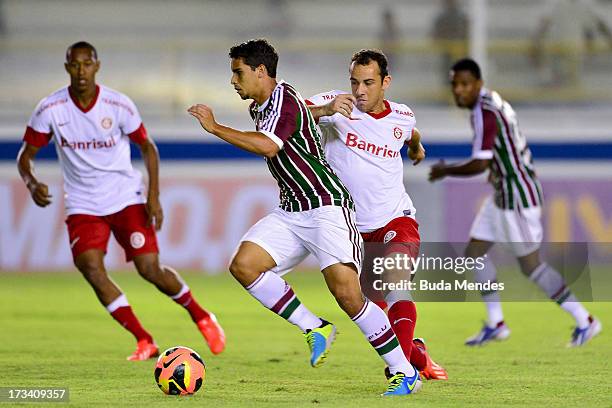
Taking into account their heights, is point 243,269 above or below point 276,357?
above

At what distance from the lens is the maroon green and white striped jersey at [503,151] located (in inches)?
367

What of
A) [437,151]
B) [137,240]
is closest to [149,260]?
[137,240]

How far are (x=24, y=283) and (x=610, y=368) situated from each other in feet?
24.6

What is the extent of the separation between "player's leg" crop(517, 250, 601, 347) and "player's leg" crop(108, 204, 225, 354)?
2.43 meters

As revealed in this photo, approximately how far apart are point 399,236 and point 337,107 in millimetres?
899

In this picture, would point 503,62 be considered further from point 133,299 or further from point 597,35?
point 133,299

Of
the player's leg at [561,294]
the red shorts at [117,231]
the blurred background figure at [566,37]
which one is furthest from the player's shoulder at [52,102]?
the blurred background figure at [566,37]

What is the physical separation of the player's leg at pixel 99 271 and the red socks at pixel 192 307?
1.17ft

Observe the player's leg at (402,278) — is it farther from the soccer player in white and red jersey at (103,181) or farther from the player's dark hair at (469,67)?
the player's dark hair at (469,67)

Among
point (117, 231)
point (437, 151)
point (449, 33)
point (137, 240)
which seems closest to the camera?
point (137, 240)

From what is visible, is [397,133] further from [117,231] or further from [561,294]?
[561,294]

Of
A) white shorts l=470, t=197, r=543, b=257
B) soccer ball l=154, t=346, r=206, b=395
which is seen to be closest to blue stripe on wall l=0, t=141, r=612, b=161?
white shorts l=470, t=197, r=543, b=257

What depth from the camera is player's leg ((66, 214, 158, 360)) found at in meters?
8.38

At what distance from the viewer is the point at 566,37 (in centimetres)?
1612
